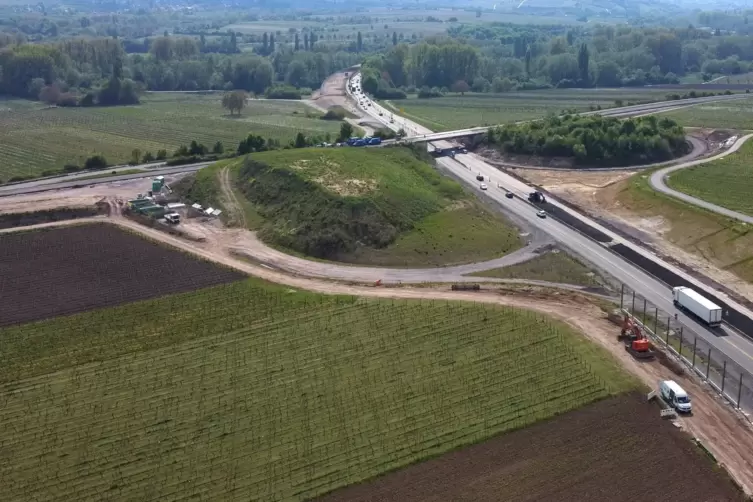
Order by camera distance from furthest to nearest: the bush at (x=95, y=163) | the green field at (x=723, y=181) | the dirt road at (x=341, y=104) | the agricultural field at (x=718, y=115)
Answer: the dirt road at (x=341, y=104), the agricultural field at (x=718, y=115), the bush at (x=95, y=163), the green field at (x=723, y=181)

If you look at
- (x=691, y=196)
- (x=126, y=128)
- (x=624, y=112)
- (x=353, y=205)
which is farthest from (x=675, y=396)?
(x=126, y=128)

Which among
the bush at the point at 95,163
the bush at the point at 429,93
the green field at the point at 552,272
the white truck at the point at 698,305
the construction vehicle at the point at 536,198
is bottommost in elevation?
the green field at the point at 552,272

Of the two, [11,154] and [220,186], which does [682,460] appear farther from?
[11,154]

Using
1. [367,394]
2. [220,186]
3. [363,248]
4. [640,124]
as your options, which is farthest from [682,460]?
[640,124]

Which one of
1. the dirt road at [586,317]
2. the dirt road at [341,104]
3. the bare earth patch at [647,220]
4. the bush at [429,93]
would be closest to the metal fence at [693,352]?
the dirt road at [586,317]

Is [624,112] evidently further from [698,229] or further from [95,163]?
[95,163]

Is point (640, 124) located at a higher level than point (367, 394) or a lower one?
higher

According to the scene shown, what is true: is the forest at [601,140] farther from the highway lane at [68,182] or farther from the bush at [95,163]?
the bush at [95,163]
